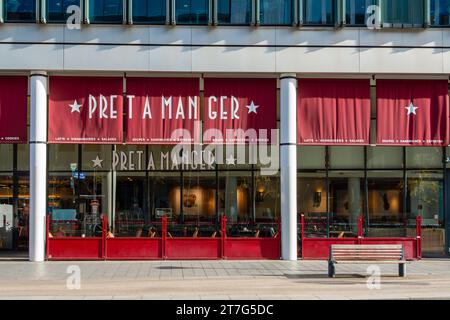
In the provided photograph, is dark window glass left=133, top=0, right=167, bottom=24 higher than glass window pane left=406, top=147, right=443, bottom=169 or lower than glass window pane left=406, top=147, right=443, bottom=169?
higher

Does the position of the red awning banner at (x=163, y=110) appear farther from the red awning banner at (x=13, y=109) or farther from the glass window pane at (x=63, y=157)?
the red awning banner at (x=13, y=109)

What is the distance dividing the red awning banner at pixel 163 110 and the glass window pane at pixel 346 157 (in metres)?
5.11

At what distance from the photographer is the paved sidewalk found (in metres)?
13.9

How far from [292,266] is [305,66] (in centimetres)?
646

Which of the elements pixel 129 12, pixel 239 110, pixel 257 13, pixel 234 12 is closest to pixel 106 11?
pixel 129 12

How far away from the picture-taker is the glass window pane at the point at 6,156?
79.1 ft

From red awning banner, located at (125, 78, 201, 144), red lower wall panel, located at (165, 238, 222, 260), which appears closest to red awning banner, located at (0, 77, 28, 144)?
red awning banner, located at (125, 78, 201, 144)

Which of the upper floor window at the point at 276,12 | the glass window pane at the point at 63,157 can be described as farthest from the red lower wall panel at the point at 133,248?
the upper floor window at the point at 276,12

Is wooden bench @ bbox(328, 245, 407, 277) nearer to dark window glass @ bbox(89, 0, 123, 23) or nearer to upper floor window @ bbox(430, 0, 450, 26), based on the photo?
upper floor window @ bbox(430, 0, 450, 26)

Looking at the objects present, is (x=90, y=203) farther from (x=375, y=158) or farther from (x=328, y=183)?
(x=375, y=158)

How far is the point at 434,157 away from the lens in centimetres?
2420

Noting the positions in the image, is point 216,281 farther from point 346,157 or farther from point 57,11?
point 57,11

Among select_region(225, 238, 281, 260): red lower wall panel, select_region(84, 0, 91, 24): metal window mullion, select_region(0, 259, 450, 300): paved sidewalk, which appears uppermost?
select_region(84, 0, 91, 24): metal window mullion

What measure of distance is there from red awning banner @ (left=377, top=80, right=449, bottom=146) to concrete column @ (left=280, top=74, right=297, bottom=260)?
292 cm
